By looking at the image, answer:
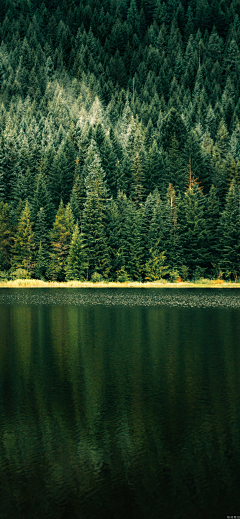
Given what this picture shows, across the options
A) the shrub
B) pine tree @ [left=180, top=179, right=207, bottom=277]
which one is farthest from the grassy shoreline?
pine tree @ [left=180, top=179, right=207, bottom=277]

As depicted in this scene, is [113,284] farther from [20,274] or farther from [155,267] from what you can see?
[20,274]

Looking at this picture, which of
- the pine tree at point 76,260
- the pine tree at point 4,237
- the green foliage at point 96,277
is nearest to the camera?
the green foliage at point 96,277

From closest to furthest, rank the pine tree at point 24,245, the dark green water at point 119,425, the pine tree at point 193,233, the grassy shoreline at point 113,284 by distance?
the dark green water at point 119,425 < the grassy shoreline at point 113,284 < the pine tree at point 193,233 < the pine tree at point 24,245

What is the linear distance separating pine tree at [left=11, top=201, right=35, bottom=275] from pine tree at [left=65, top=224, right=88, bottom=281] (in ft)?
26.3

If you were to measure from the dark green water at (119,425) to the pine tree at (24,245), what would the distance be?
219 ft

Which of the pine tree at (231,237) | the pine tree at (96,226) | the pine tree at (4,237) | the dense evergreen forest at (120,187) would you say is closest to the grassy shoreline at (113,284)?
the dense evergreen forest at (120,187)

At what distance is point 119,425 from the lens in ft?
51.8

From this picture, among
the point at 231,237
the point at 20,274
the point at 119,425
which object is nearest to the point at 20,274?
the point at 20,274

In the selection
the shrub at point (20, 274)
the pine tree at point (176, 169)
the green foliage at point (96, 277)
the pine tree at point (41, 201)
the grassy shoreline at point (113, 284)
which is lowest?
the grassy shoreline at point (113, 284)

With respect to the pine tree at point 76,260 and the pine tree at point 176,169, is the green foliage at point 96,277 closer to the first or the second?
the pine tree at point 76,260

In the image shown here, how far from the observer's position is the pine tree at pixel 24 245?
328 feet

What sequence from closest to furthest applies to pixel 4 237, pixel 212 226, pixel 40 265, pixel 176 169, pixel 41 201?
1. pixel 40 265
2. pixel 4 237
3. pixel 212 226
4. pixel 41 201
5. pixel 176 169

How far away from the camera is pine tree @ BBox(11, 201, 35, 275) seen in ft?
328

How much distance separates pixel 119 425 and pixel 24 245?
8700 cm
